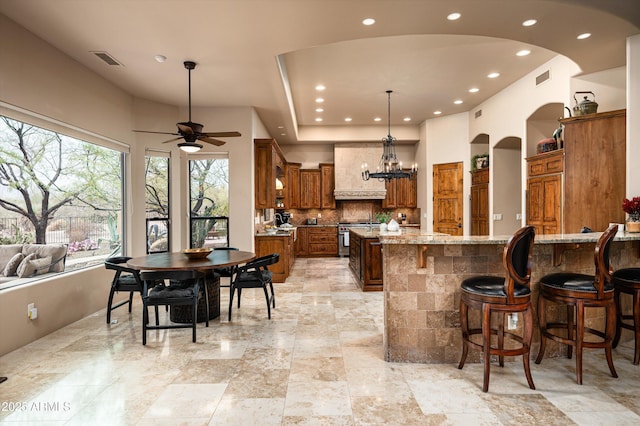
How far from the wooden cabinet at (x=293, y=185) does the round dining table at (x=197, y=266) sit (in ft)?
17.3

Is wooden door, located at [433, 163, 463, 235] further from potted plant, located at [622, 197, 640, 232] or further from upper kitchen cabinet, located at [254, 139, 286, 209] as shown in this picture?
potted plant, located at [622, 197, 640, 232]

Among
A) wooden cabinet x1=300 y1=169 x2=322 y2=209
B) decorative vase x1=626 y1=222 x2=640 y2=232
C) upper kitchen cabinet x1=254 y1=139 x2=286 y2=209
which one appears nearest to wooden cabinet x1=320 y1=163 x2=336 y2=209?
wooden cabinet x1=300 y1=169 x2=322 y2=209

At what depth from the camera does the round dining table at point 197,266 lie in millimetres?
3514

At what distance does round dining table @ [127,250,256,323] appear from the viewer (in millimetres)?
3514

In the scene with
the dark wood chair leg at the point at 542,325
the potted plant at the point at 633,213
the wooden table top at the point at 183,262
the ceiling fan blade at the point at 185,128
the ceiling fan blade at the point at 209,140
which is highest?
the ceiling fan blade at the point at 185,128

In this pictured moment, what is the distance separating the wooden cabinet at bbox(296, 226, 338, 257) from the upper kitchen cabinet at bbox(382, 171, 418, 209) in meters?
1.71

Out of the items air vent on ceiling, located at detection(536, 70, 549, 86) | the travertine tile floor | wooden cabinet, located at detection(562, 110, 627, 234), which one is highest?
air vent on ceiling, located at detection(536, 70, 549, 86)

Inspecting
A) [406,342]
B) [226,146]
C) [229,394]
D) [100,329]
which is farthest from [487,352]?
[226,146]

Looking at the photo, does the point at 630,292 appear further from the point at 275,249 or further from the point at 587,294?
the point at 275,249

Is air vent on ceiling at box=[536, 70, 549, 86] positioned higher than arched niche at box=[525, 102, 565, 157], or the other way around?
air vent on ceiling at box=[536, 70, 549, 86]

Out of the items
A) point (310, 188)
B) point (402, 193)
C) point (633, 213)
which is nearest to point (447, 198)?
point (402, 193)

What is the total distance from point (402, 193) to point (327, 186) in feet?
6.75

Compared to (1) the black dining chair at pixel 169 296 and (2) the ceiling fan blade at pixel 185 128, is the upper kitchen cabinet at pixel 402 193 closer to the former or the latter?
(2) the ceiling fan blade at pixel 185 128

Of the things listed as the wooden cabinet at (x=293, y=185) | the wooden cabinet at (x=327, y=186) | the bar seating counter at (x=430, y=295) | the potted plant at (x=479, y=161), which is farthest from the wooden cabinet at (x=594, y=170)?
the wooden cabinet at (x=293, y=185)
